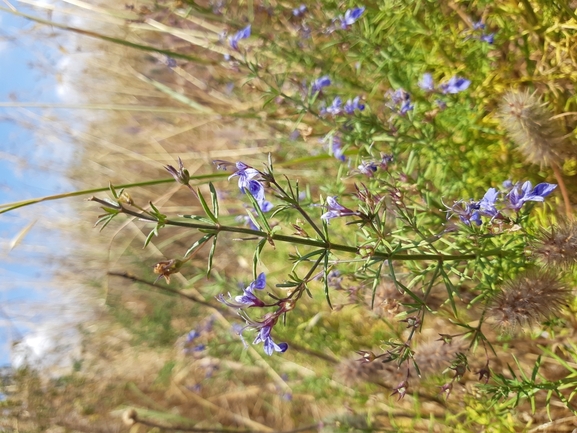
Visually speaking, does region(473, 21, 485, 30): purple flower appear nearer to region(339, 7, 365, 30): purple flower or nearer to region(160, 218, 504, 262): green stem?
region(339, 7, 365, 30): purple flower

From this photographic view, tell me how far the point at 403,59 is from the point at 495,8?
19.2 inches

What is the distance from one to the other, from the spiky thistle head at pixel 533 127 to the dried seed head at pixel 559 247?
0.42 meters

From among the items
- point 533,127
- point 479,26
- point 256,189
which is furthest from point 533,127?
point 256,189

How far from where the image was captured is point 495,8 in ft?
6.63

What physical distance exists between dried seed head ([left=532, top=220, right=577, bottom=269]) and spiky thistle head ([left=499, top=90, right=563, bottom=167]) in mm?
416

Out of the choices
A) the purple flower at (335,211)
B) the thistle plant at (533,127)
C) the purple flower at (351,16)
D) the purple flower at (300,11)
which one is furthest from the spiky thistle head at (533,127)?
the purple flower at (300,11)

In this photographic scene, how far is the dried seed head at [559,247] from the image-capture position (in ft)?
3.65

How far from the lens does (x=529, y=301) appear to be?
1210mm

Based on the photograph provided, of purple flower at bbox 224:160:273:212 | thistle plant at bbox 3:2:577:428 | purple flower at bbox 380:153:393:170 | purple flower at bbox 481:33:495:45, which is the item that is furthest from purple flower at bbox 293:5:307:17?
purple flower at bbox 224:160:273:212

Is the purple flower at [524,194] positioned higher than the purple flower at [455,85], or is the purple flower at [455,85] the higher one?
the purple flower at [455,85]

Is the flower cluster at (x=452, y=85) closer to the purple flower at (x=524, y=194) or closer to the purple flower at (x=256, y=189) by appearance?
the purple flower at (x=524, y=194)

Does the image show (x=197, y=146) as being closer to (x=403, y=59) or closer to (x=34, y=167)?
(x=34, y=167)

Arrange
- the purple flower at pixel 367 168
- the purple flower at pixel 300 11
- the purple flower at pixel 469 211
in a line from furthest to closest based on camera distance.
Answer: the purple flower at pixel 300 11, the purple flower at pixel 367 168, the purple flower at pixel 469 211

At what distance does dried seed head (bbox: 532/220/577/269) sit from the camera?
111 centimetres
